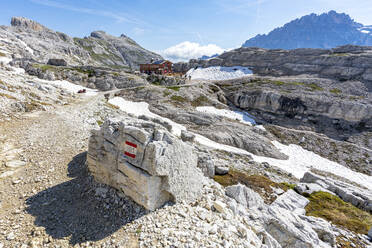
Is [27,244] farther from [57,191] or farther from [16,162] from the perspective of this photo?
[16,162]

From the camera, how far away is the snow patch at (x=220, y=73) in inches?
4438

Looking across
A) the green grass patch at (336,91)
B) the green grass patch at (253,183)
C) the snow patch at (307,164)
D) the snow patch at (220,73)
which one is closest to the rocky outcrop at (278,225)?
the green grass patch at (253,183)

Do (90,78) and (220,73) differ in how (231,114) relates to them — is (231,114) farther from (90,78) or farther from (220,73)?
(90,78)

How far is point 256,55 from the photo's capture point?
120 m

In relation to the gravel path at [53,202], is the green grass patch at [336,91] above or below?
above

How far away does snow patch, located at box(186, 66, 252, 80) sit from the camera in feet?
370

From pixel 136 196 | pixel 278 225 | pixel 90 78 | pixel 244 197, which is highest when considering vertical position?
pixel 90 78

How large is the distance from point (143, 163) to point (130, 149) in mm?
1328

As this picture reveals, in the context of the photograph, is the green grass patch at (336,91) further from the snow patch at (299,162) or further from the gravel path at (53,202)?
the gravel path at (53,202)

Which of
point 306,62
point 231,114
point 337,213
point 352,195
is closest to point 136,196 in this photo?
point 337,213

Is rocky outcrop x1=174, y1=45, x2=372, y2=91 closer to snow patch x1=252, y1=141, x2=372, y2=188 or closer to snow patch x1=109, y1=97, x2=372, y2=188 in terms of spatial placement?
snow patch x1=252, y1=141, x2=372, y2=188

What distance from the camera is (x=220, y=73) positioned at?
384ft

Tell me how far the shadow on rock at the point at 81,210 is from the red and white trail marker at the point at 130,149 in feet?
8.82

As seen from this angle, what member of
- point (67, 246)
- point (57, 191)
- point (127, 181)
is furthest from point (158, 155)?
point (57, 191)
